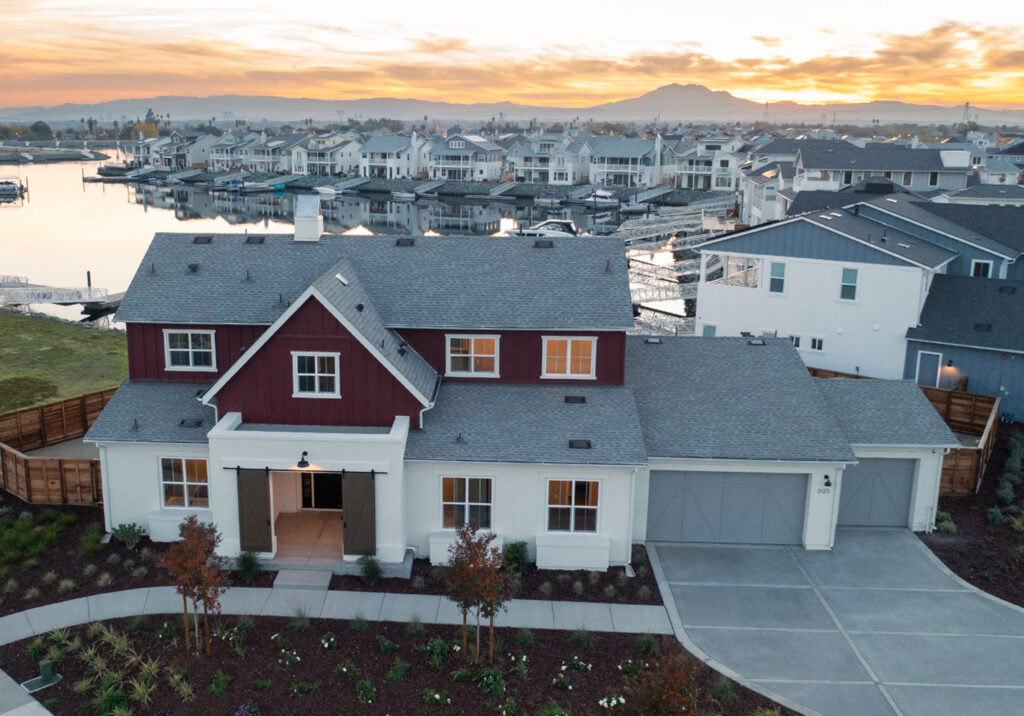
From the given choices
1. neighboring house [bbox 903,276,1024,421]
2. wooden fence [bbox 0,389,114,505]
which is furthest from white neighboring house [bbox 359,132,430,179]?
wooden fence [bbox 0,389,114,505]

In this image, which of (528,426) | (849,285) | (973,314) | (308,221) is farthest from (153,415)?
(973,314)

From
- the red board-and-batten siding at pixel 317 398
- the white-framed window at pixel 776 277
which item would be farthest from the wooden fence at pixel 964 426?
the red board-and-batten siding at pixel 317 398

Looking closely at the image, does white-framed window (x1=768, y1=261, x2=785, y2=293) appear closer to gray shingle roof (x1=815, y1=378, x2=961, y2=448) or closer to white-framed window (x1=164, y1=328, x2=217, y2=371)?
gray shingle roof (x1=815, y1=378, x2=961, y2=448)

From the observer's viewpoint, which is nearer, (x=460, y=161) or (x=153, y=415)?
(x=153, y=415)

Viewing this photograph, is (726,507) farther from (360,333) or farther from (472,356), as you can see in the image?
(360,333)

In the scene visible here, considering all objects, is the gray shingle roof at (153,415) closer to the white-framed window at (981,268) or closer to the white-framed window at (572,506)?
the white-framed window at (572,506)

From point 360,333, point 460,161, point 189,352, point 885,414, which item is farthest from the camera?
point 460,161
